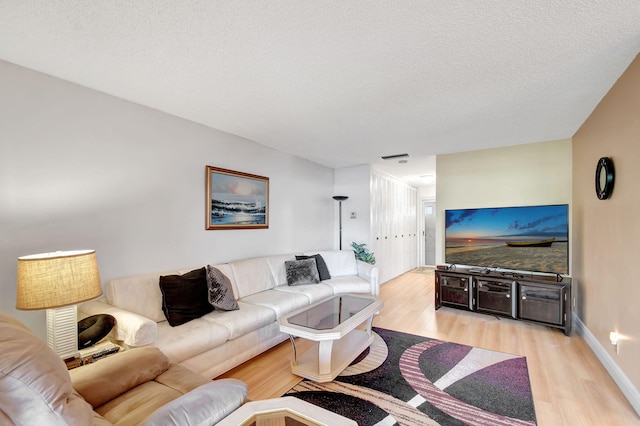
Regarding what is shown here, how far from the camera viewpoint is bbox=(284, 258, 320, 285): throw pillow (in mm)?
3746

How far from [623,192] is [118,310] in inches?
153

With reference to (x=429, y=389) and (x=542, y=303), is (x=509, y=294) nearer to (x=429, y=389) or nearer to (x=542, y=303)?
(x=542, y=303)

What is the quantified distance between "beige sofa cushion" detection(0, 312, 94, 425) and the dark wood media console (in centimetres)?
400

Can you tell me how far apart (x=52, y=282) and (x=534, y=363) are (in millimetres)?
A: 3734

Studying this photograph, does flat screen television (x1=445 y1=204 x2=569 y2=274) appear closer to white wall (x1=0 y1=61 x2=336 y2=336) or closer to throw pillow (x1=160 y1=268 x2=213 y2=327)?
white wall (x1=0 y1=61 x2=336 y2=336)

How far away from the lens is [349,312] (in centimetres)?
273

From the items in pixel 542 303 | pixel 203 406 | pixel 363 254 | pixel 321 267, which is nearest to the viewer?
pixel 203 406

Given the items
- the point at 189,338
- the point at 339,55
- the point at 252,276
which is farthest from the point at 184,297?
the point at 339,55

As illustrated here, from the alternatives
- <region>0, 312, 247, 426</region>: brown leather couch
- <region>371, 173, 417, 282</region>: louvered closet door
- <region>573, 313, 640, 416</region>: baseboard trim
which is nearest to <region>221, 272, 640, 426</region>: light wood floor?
<region>573, 313, 640, 416</region>: baseboard trim

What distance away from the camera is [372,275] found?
404cm

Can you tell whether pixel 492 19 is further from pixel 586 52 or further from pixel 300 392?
pixel 300 392

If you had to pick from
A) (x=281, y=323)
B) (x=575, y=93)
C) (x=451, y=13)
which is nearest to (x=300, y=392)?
(x=281, y=323)

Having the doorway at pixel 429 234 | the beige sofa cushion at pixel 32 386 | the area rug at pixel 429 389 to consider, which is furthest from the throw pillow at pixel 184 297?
the doorway at pixel 429 234

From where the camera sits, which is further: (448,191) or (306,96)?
(448,191)
